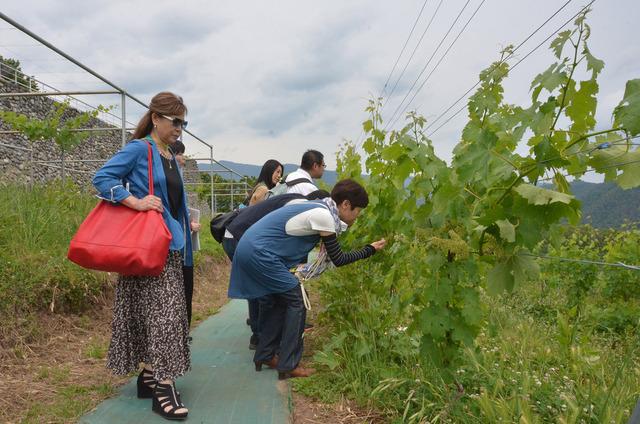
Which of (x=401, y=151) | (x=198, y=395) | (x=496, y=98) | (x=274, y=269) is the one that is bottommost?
(x=198, y=395)

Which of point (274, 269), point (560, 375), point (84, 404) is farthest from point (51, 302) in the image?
point (560, 375)

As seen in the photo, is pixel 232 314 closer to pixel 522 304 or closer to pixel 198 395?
pixel 198 395

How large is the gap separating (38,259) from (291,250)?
8.57ft

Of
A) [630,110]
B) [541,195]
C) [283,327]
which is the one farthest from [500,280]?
[283,327]

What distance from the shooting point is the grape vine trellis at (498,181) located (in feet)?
4.77

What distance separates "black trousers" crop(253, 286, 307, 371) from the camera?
335cm

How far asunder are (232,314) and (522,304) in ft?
13.0

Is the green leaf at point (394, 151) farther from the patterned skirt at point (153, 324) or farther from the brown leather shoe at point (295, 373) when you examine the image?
the brown leather shoe at point (295, 373)

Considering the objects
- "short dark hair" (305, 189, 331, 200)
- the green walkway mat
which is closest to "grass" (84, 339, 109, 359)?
the green walkway mat

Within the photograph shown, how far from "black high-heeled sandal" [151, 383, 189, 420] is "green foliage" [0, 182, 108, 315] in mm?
1811

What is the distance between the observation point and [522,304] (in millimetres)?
6637

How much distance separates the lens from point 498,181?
5.63 ft

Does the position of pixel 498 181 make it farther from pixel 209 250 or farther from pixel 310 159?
pixel 209 250

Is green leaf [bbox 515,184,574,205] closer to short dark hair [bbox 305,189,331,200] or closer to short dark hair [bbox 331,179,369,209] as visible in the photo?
short dark hair [bbox 331,179,369,209]
